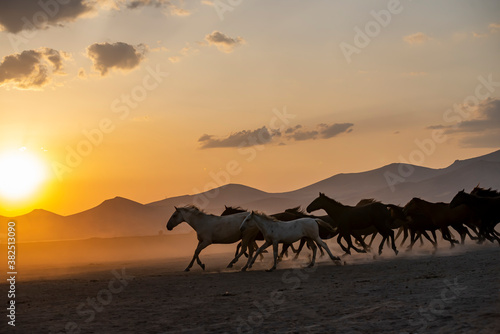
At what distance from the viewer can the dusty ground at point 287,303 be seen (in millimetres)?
8125

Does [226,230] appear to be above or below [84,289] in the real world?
Answer: above

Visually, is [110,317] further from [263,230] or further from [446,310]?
[263,230]

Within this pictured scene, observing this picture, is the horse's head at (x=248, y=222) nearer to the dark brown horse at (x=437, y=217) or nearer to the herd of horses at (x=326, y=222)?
the herd of horses at (x=326, y=222)

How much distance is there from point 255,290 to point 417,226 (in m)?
14.1

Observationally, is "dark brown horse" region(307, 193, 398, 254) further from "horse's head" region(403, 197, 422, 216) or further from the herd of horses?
"horse's head" region(403, 197, 422, 216)

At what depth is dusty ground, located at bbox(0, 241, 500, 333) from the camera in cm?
812

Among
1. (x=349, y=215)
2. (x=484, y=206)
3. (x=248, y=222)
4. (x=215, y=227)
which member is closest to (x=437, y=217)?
(x=484, y=206)

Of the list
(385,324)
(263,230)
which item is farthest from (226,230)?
(385,324)

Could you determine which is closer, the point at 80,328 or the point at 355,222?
the point at 80,328

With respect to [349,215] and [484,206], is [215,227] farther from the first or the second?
[484,206]

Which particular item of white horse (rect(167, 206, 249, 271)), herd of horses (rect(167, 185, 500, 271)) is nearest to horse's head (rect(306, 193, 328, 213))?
herd of horses (rect(167, 185, 500, 271))

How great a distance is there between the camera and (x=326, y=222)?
861 inches

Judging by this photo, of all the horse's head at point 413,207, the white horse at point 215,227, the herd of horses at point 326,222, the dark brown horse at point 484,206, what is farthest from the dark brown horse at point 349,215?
the horse's head at point 413,207

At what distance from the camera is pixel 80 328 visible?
9.05 metres
